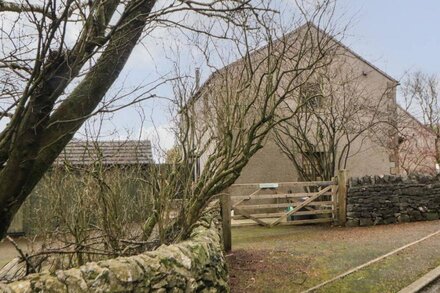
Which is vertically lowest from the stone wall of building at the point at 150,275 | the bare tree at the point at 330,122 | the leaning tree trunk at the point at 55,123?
the stone wall of building at the point at 150,275

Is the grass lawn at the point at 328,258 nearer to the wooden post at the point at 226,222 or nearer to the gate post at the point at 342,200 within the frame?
the wooden post at the point at 226,222

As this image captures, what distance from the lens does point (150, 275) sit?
405 cm

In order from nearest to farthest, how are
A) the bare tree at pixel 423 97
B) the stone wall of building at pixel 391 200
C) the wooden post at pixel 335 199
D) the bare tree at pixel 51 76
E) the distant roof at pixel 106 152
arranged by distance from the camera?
the bare tree at pixel 51 76
the distant roof at pixel 106 152
the stone wall of building at pixel 391 200
the wooden post at pixel 335 199
the bare tree at pixel 423 97

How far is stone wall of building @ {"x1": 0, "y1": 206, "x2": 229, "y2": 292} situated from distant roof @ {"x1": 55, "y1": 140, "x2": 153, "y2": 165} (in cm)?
169

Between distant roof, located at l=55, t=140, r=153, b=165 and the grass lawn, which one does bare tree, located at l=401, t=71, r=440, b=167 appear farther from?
distant roof, located at l=55, t=140, r=153, b=165

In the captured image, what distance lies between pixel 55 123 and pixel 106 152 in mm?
3374

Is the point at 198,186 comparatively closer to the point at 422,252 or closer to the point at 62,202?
the point at 62,202

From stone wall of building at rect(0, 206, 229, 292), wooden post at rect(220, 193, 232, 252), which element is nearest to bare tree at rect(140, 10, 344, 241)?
stone wall of building at rect(0, 206, 229, 292)

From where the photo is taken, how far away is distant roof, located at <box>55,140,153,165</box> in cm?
595

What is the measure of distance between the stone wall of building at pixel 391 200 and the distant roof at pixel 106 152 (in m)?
7.83

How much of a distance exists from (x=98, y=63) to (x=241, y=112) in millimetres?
5121

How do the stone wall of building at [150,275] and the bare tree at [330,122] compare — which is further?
the bare tree at [330,122]

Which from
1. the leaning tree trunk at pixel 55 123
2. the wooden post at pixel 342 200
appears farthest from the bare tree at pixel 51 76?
the wooden post at pixel 342 200

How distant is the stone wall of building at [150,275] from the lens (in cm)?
332
